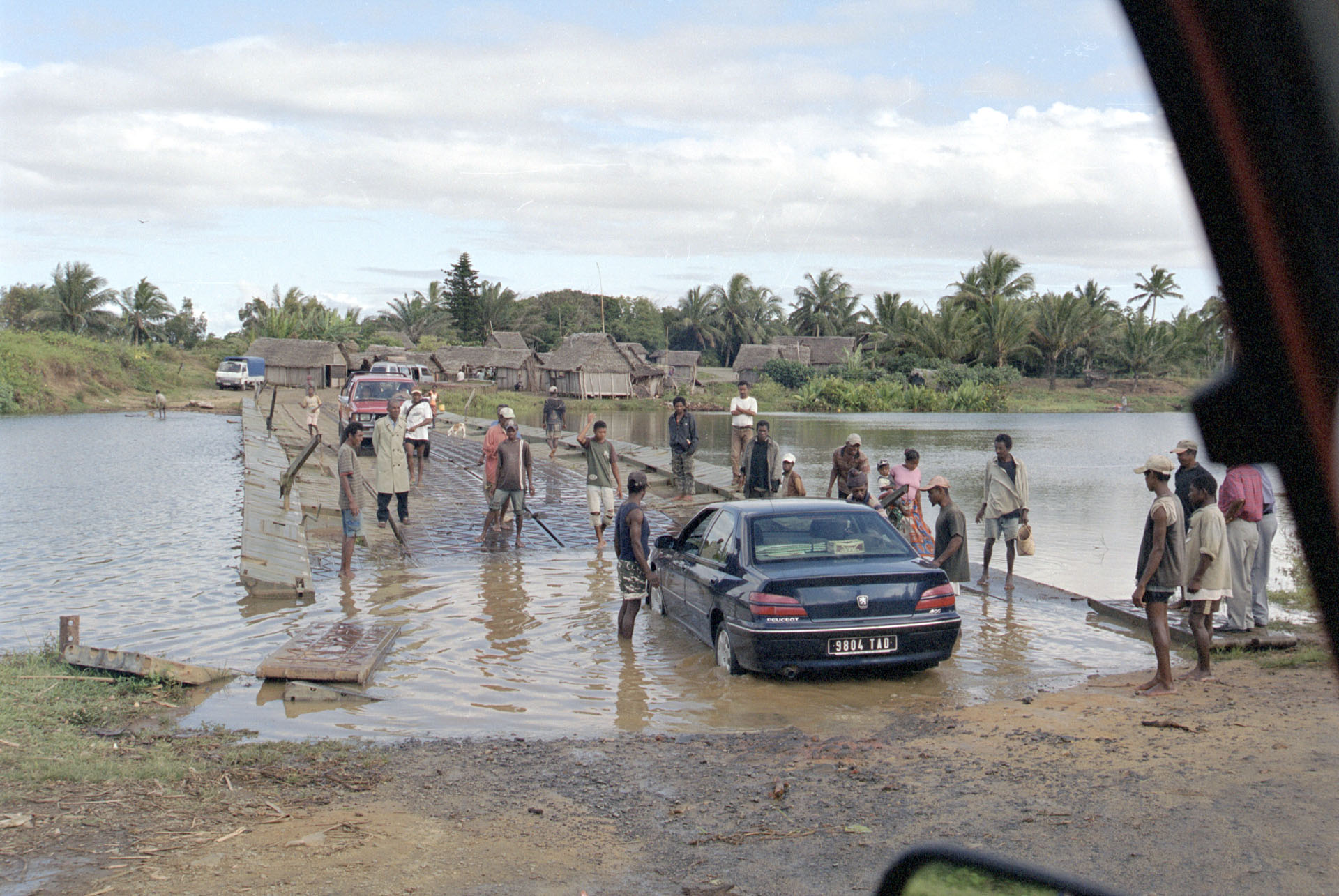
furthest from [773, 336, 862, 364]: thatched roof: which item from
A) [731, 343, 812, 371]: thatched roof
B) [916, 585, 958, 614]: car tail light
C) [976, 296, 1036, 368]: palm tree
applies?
[916, 585, 958, 614]: car tail light

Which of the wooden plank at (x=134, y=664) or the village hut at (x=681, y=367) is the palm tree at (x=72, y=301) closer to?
the village hut at (x=681, y=367)

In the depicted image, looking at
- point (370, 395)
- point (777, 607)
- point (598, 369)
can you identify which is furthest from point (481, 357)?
point (777, 607)

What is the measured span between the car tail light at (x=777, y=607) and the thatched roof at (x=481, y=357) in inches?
2891

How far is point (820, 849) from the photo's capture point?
4.92 meters

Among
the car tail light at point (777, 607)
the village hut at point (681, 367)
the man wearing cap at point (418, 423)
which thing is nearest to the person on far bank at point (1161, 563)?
the car tail light at point (777, 607)

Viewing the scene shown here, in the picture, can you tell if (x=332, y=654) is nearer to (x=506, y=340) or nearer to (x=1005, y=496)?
(x=1005, y=496)

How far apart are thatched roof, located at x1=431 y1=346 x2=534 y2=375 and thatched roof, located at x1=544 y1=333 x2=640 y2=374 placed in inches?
198

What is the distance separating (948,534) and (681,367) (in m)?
77.2

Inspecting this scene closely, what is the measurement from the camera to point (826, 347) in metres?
85.3

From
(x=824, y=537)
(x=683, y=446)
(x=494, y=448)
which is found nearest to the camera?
(x=824, y=537)

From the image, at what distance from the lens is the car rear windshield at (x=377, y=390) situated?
28.4m

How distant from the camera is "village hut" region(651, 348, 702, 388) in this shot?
83.2 m

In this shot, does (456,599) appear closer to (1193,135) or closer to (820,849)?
(820,849)

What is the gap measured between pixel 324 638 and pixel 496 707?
7.49 ft
